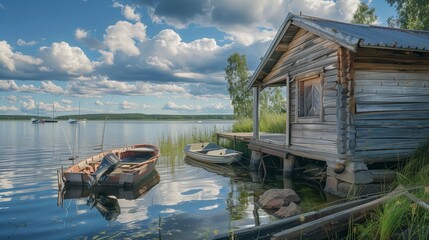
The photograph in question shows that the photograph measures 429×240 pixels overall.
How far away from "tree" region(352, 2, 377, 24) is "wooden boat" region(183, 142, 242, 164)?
56.8ft

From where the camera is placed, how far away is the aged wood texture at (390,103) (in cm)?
861

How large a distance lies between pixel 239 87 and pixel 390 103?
2182 cm

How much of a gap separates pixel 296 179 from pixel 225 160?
443 centimetres

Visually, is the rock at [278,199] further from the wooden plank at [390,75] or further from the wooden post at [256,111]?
the wooden post at [256,111]

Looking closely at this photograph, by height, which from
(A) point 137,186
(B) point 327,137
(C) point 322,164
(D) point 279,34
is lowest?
(A) point 137,186

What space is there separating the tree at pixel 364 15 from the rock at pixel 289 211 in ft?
78.5

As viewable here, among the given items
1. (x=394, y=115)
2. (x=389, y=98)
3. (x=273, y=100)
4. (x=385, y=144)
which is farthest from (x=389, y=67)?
(x=273, y=100)

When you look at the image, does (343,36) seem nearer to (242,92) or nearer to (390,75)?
(390,75)

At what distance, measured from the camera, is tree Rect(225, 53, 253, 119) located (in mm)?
30109

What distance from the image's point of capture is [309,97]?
35.7 ft

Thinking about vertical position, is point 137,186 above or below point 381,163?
below

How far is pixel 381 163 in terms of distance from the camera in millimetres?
9219

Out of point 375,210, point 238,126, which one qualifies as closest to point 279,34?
point 375,210

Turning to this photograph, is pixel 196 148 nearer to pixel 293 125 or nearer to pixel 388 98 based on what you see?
pixel 293 125
